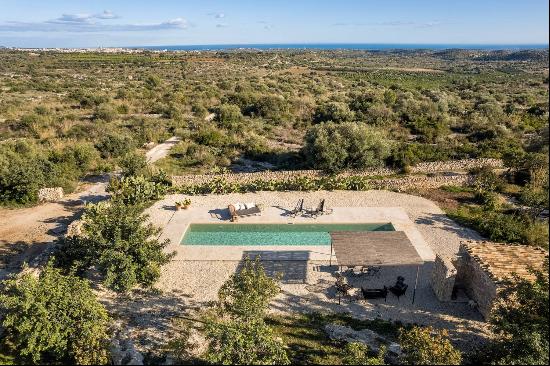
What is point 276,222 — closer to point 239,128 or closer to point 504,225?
point 504,225

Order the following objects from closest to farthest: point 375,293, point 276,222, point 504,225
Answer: point 375,293
point 504,225
point 276,222

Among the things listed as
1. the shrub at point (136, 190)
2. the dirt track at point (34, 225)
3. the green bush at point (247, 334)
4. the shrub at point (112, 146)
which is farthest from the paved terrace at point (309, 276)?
the shrub at point (112, 146)

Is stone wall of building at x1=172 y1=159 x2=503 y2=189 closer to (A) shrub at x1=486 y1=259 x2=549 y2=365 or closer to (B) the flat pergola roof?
(B) the flat pergola roof

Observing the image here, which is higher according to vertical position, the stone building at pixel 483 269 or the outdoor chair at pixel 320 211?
the outdoor chair at pixel 320 211

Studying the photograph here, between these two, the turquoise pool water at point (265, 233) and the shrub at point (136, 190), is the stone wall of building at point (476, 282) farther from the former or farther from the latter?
the shrub at point (136, 190)

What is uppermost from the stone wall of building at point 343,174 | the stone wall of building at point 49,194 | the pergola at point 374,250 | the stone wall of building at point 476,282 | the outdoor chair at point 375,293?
the stone wall of building at point 343,174

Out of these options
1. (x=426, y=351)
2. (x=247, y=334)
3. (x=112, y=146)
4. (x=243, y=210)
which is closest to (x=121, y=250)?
(x=247, y=334)

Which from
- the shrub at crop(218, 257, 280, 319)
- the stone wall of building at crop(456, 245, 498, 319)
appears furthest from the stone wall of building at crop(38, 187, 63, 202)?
the stone wall of building at crop(456, 245, 498, 319)
